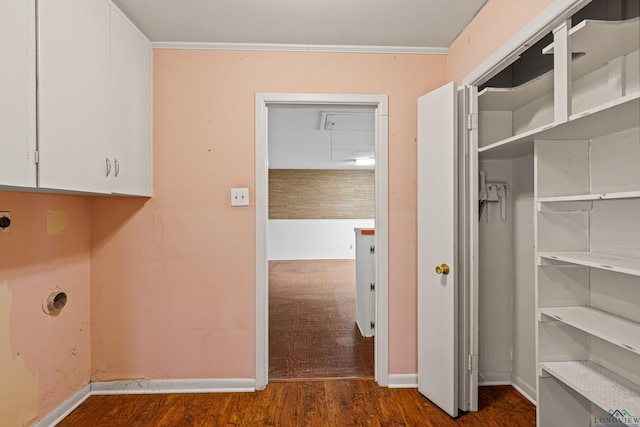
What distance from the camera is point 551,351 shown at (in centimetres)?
165

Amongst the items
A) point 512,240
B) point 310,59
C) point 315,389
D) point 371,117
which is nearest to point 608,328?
point 512,240

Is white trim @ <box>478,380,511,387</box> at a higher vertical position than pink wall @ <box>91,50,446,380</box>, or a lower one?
lower

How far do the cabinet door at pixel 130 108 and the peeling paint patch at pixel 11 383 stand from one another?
0.76m

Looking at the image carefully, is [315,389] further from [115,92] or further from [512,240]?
[115,92]

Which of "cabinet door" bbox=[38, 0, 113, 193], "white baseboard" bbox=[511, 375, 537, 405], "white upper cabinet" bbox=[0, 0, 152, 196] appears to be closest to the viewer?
"white upper cabinet" bbox=[0, 0, 152, 196]

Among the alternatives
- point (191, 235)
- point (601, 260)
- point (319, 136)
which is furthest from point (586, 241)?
point (319, 136)

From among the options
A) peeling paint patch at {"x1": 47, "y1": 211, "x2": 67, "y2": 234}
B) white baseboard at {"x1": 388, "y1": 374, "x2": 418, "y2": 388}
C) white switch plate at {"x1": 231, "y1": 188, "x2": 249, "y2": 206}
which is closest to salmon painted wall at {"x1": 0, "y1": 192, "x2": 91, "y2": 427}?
peeling paint patch at {"x1": 47, "y1": 211, "x2": 67, "y2": 234}

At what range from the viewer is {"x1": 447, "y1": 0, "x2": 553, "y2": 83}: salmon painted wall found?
5.36ft

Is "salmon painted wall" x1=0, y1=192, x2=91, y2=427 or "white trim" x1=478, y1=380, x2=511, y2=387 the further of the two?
"white trim" x1=478, y1=380, x2=511, y2=387

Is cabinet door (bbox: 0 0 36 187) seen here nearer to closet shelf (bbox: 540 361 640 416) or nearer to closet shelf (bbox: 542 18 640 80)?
closet shelf (bbox: 542 18 640 80)

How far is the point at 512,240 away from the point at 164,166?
7.98ft

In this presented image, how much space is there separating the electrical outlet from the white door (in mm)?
2254

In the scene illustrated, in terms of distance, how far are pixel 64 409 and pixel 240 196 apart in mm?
1636

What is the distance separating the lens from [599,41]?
131 centimetres
